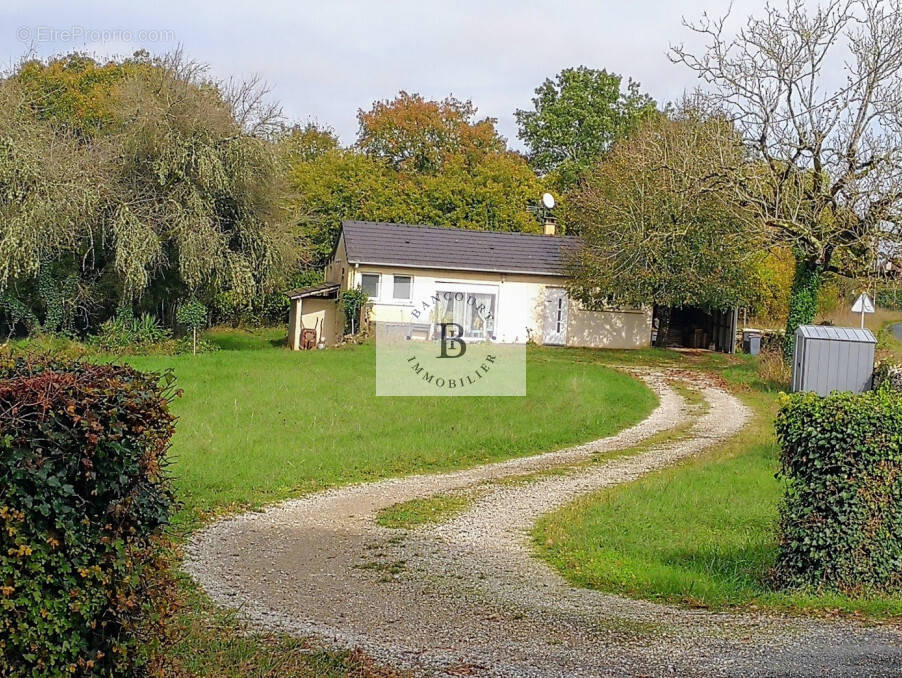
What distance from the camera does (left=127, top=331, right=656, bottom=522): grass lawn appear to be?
1288 centimetres

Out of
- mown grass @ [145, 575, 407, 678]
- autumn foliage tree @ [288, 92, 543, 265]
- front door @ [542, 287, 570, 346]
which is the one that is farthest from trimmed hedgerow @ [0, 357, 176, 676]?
autumn foliage tree @ [288, 92, 543, 265]

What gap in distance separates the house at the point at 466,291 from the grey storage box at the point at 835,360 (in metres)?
14.9

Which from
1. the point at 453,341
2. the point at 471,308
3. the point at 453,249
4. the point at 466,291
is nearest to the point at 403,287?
the point at 466,291

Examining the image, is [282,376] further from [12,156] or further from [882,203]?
[882,203]

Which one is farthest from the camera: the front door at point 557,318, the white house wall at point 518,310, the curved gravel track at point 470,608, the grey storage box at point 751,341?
the front door at point 557,318

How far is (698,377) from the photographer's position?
86.8ft

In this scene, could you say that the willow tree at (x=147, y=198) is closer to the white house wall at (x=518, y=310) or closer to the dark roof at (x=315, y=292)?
the dark roof at (x=315, y=292)

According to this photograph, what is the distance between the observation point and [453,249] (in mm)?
33625

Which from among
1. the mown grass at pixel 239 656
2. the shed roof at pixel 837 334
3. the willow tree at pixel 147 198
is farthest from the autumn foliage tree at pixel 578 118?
the mown grass at pixel 239 656

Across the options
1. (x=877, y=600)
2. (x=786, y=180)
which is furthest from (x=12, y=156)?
(x=877, y=600)

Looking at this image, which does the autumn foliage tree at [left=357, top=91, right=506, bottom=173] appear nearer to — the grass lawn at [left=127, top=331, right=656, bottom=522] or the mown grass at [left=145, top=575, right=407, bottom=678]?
the grass lawn at [left=127, top=331, right=656, bottom=522]

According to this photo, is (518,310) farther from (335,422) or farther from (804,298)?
(335,422)

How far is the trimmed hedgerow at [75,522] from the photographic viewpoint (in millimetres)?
3875

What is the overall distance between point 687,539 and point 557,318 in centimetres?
2437
